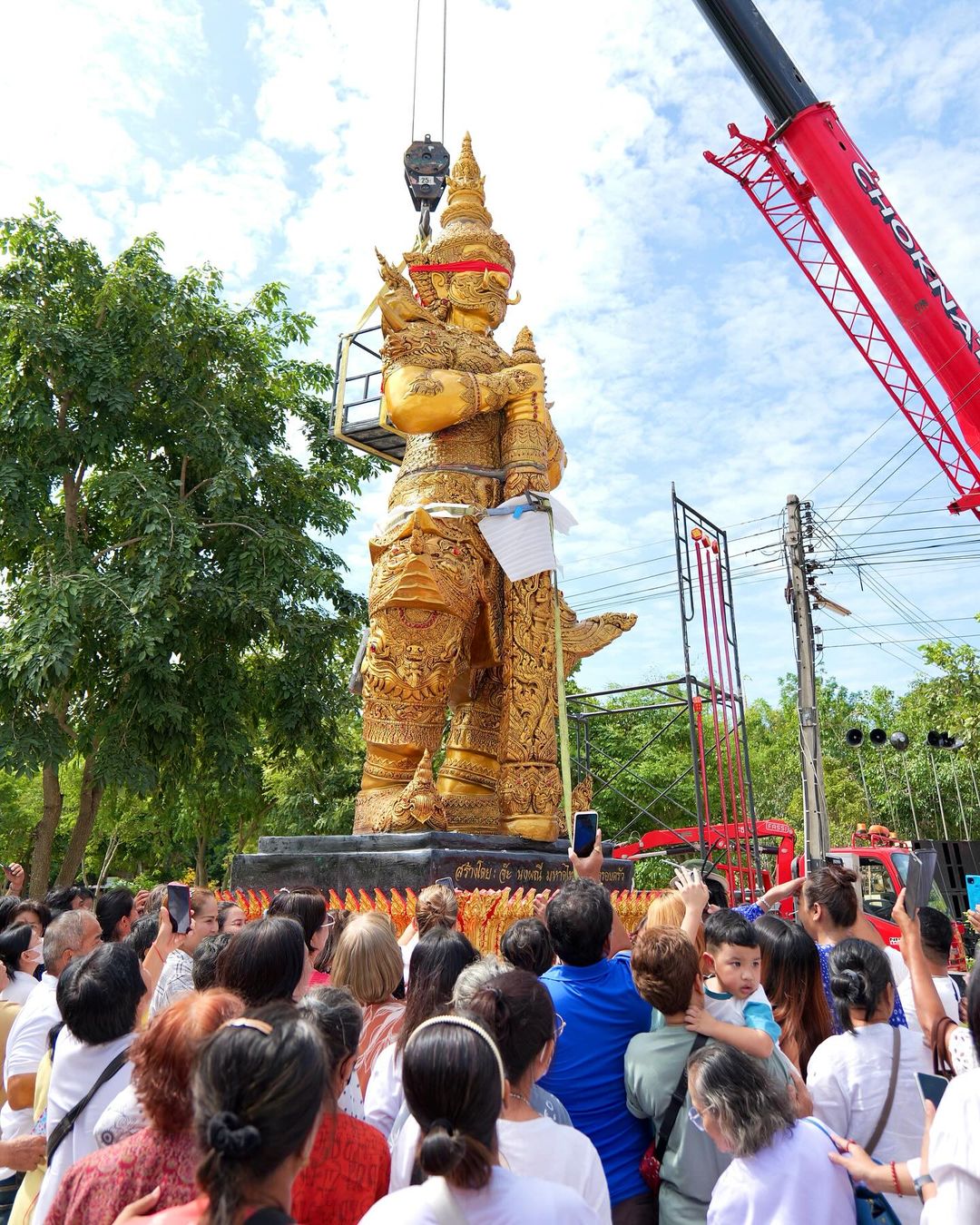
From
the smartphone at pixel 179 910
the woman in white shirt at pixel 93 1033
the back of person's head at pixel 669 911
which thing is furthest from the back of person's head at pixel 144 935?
the back of person's head at pixel 669 911

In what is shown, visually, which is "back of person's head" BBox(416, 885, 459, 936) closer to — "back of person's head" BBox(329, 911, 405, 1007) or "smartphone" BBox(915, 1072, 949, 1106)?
"back of person's head" BBox(329, 911, 405, 1007)

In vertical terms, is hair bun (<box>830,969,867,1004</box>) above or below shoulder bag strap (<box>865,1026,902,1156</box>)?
above

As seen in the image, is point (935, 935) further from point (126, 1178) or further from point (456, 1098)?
point (126, 1178)

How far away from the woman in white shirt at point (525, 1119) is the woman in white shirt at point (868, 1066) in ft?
2.66

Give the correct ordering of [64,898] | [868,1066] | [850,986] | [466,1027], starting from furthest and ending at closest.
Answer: [64,898], [850,986], [868,1066], [466,1027]

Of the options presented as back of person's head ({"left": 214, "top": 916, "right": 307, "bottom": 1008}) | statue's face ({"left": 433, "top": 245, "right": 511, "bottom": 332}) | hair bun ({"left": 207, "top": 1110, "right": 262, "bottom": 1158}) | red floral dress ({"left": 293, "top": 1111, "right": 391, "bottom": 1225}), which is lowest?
red floral dress ({"left": 293, "top": 1111, "right": 391, "bottom": 1225})

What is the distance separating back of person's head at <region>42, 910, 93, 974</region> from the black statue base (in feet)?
9.70

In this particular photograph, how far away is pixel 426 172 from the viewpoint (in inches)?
423

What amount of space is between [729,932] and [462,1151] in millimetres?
1521

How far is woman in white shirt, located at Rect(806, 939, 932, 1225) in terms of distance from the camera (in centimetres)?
249

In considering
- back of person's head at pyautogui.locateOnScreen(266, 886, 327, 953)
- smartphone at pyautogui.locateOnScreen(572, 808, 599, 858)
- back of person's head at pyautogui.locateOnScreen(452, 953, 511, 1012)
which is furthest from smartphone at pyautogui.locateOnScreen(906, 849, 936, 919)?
back of person's head at pyautogui.locateOnScreen(266, 886, 327, 953)

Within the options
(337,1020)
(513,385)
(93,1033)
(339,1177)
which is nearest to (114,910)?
(93,1033)

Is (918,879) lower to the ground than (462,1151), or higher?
higher

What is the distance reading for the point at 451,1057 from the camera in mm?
1701
